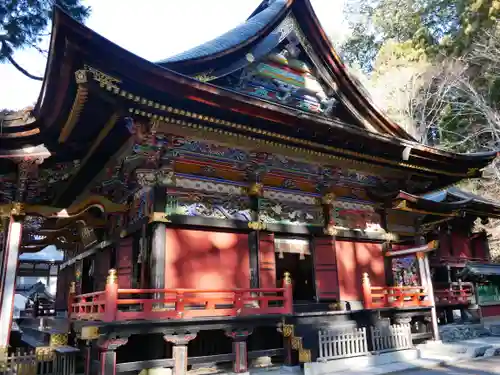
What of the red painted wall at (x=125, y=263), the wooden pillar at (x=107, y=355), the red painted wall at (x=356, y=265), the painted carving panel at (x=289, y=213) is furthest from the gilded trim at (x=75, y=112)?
the red painted wall at (x=356, y=265)

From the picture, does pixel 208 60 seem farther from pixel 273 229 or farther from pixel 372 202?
pixel 372 202

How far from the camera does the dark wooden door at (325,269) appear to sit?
10.4m

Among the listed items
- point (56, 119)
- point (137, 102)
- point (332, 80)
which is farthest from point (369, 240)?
point (56, 119)

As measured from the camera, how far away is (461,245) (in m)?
17.9

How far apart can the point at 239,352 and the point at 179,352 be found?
45.6 inches

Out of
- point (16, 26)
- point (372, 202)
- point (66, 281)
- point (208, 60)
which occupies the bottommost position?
point (66, 281)

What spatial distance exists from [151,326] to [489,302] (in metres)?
14.8

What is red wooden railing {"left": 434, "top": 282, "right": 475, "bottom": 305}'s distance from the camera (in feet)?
49.7

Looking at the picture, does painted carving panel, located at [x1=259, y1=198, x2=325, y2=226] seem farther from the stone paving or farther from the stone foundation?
the stone foundation

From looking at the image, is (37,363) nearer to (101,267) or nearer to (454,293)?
(101,267)

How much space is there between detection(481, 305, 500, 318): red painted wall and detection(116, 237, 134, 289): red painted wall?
45.5 ft

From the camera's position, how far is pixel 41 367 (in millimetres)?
8180

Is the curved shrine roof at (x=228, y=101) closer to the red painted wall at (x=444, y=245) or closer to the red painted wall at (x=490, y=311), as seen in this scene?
the red painted wall at (x=444, y=245)

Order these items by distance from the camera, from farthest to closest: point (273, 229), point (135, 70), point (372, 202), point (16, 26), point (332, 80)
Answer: point (16, 26) < point (372, 202) < point (332, 80) < point (273, 229) < point (135, 70)
